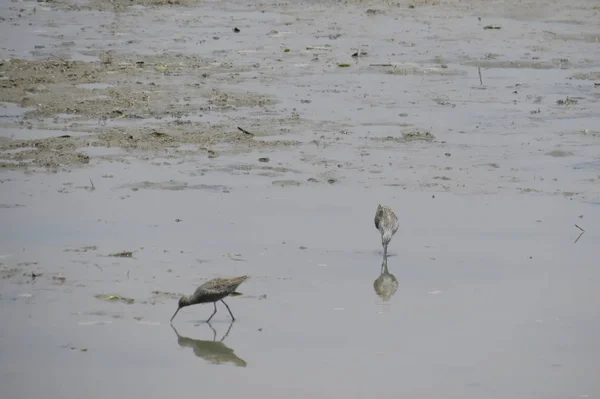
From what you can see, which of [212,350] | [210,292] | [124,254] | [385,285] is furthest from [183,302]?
[385,285]

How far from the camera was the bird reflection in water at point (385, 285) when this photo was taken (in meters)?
9.84

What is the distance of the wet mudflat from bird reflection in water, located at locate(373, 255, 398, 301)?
0.04 meters

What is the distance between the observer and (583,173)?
45.3ft

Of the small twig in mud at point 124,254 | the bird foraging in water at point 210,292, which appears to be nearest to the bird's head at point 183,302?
the bird foraging in water at point 210,292

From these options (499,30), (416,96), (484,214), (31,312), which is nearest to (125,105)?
(416,96)

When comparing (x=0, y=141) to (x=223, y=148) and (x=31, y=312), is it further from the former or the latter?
(x=31, y=312)

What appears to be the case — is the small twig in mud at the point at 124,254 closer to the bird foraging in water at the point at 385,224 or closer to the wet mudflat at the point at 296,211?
the wet mudflat at the point at 296,211

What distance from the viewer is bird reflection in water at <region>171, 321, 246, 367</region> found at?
8.44m

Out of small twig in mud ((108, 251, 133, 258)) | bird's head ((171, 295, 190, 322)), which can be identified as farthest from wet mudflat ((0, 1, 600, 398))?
bird's head ((171, 295, 190, 322))

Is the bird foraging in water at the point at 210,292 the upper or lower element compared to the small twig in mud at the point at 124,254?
upper

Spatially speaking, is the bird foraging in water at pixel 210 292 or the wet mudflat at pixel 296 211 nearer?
the wet mudflat at pixel 296 211

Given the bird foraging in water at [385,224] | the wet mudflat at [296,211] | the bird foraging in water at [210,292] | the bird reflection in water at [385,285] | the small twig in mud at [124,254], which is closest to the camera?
the wet mudflat at [296,211]

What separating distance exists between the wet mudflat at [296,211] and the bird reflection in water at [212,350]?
0.03 metres

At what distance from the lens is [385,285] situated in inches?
396
